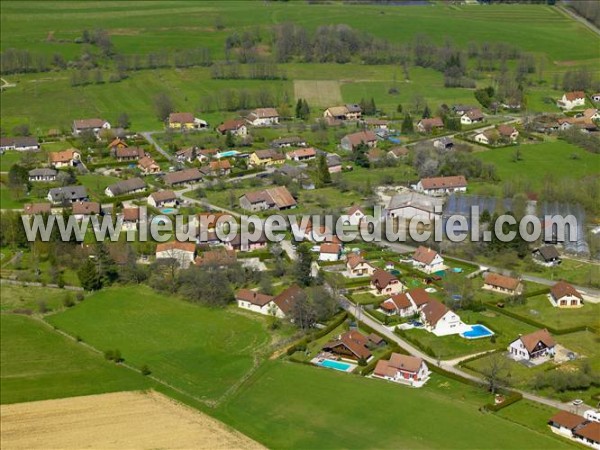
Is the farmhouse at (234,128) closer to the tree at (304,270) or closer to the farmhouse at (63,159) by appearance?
the farmhouse at (63,159)

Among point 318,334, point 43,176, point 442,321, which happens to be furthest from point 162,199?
point 442,321

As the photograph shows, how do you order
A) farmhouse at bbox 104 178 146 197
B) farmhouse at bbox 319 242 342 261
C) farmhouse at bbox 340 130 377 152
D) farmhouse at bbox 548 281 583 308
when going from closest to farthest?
farmhouse at bbox 548 281 583 308 < farmhouse at bbox 319 242 342 261 < farmhouse at bbox 104 178 146 197 < farmhouse at bbox 340 130 377 152

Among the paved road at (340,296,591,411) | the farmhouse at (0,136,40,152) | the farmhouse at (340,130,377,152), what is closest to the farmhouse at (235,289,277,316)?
the paved road at (340,296,591,411)

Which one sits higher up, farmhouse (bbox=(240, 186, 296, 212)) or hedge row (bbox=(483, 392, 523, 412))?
farmhouse (bbox=(240, 186, 296, 212))

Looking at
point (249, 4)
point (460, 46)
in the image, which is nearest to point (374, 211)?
point (460, 46)

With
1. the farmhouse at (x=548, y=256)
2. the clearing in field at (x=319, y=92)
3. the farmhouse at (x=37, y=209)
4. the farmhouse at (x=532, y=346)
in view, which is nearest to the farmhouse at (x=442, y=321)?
the farmhouse at (x=532, y=346)

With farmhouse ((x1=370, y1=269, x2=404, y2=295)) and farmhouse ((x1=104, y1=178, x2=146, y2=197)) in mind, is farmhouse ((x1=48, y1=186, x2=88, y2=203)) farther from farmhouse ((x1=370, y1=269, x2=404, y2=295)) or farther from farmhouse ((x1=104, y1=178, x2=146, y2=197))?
farmhouse ((x1=370, y1=269, x2=404, y2=295))
